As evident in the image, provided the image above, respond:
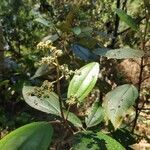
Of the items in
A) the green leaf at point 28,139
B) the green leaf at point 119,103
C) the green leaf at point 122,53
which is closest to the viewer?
the green leaf at point 28,139

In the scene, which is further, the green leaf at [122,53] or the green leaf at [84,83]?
the green leaf at [122,53]

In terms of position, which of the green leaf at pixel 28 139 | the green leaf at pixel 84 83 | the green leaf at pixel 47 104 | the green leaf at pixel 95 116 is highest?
the green leaf at pixel 84 83

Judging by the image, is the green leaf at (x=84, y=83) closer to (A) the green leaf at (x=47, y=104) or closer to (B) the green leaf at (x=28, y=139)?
(A) the green leaf at (x=47, y=104)

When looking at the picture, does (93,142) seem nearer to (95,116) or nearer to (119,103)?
(119,103)

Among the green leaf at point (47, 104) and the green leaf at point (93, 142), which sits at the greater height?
the green leaf at point (47, 104)

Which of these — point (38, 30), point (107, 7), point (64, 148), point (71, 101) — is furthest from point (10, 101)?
point (71, 101)

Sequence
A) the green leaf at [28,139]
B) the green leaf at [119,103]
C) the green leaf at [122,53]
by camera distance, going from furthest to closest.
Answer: the green leaf at [122,53] → the green leaf at [119,103] → the green leaf at [28,139]

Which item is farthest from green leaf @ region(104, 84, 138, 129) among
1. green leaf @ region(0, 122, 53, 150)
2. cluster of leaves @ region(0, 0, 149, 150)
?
green leaf @ region(0, 122, 53, 150)

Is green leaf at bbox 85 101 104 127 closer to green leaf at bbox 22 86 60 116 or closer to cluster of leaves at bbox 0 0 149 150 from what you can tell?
cluster of leaves at bbox 0 0 149 150

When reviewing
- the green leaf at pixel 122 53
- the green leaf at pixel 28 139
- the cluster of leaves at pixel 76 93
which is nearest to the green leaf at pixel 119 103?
the cluster of leaves at pixel 76 93
